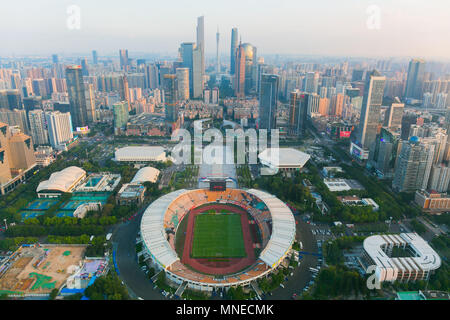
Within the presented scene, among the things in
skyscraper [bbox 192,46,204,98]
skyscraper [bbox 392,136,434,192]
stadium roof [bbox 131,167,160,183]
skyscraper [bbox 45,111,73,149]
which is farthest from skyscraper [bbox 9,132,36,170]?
skyscraper [bbox 192,46,204,98]

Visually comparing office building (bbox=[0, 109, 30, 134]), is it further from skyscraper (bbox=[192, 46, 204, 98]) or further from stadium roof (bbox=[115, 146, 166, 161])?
skyscraper (bbox=[192, 46, 204, 98])

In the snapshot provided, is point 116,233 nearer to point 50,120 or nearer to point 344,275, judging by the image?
point 344,275

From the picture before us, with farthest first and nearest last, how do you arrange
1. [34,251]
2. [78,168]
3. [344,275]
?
1. [78,168]
2. [34,251]
3. [344,275]

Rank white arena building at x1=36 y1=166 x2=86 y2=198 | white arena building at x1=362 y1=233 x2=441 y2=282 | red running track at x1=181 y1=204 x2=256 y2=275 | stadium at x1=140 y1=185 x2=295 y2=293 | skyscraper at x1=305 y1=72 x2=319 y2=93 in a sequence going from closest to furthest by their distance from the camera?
white arena building at x1=362 y1=233 x2=441 y2=282
stadium at x1=140 y1=185 x2=295 y2=293
red running track at x1=181 y1=204 x2=256 y2=275
white arena building at x1=36 y1=166 x2=86 y2=198
skyscraper at x1=305 y1=72 x2=319 y2=93

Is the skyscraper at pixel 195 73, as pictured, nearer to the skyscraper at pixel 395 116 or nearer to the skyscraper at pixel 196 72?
the skyscraper at pixel 196 72

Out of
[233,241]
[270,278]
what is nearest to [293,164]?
[233,241]
